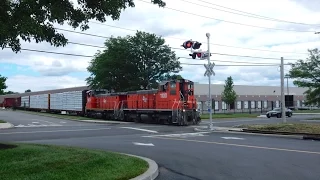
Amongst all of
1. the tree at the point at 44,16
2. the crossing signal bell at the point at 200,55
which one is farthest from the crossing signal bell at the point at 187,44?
the tree at the point at 44,16

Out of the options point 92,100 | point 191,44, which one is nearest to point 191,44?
point 191,44

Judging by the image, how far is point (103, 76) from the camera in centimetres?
5125

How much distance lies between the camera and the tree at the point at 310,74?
42.2 meters

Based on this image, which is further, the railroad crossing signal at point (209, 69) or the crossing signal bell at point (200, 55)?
the railroad crossing signal at point (209, 69)

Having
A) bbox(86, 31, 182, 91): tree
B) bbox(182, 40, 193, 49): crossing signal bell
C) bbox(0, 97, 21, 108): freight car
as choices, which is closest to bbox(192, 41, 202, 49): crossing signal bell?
bbox(182, 40, 193, 49): crossing signal bell

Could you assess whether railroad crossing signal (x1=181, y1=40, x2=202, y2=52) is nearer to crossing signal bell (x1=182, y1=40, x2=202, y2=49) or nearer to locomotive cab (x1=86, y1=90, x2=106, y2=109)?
crossing signal bell (x1=182, y1=40, x2=202, y2=49)

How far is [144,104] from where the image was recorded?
3678cm

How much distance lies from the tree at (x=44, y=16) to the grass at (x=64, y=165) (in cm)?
302

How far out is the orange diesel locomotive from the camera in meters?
33.0

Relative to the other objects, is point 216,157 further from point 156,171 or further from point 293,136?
point 293,136

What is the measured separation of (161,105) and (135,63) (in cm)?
1833

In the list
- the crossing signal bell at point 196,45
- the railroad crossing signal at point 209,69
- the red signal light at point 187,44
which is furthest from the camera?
the railroad crossing signal at point 209,69

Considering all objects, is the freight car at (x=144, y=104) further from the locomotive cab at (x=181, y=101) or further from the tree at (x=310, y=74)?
the tree at (x=310, y=74)

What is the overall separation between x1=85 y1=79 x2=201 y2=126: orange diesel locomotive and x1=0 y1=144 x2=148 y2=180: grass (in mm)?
21614
